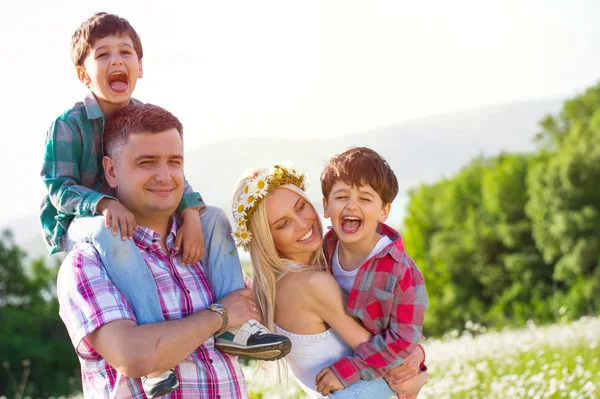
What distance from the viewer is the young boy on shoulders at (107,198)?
3666 mm

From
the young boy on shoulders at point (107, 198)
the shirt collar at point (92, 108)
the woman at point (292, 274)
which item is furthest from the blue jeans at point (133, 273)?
the shirt collar at point (92, 108)

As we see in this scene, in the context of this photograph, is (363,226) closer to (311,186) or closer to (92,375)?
(311,186)

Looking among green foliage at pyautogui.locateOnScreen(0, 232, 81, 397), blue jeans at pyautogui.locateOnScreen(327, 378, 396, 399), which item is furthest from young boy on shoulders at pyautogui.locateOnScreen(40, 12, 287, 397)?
green foliage at pyautogui.locateOnScreen(0, 232, 81, 397)

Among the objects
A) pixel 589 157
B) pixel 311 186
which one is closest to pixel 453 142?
pixel 589 157

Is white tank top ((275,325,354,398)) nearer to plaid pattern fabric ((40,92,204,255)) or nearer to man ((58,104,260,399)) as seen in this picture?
man ((58,104,260,399))

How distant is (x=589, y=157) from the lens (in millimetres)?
34312

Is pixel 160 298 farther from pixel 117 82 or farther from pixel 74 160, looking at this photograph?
pixel 117 82

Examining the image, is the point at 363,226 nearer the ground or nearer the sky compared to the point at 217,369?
nearer the sky

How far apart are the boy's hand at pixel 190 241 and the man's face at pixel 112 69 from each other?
0.87 meters

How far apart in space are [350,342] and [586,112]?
38.1 metres

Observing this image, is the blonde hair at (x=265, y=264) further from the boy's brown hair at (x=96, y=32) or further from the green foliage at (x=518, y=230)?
the green foliage at (x=518, y=230)

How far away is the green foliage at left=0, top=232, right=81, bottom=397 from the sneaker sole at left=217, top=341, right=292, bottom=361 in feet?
64.7

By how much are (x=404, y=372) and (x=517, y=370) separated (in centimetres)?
426

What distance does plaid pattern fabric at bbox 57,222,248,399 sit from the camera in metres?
3.51
